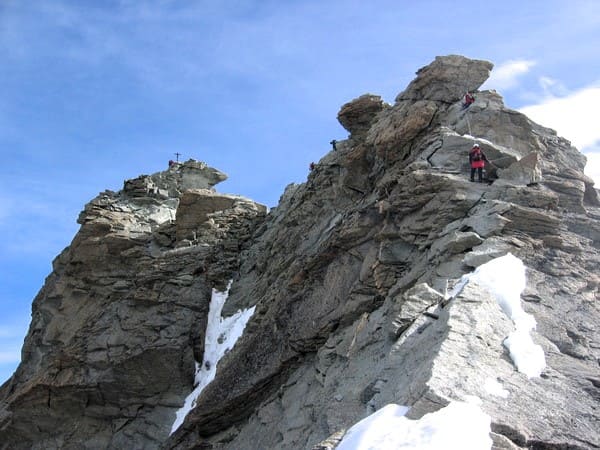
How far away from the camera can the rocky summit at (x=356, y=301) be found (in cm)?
1305

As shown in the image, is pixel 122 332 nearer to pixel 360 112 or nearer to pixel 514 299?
pixel 360 112

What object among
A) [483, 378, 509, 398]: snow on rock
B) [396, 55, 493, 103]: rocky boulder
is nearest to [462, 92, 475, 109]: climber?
[396, 55, 493, 103]: rocky boulder

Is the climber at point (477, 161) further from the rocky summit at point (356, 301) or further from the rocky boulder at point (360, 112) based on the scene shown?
the rocky boulder at point (360, 112)

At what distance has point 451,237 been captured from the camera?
58.6 ft

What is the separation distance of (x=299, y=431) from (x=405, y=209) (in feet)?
26.3

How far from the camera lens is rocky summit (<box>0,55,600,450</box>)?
42.8 feet

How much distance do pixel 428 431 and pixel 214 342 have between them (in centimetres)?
1893

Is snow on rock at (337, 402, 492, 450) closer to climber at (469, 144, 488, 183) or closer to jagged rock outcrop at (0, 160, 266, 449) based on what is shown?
climber at (469, 144, 488, 183)

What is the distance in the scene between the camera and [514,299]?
49.6 feet

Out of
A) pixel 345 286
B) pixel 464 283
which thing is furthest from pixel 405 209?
pixel 464 283

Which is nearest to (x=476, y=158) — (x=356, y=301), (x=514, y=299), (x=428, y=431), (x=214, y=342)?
(x=356, y=301)

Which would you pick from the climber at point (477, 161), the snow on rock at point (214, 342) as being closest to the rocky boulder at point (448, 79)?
the climber at point (477, 161)

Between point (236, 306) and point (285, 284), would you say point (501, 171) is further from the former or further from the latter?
point (236, 306)

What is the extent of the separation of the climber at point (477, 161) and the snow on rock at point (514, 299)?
4.42 m
